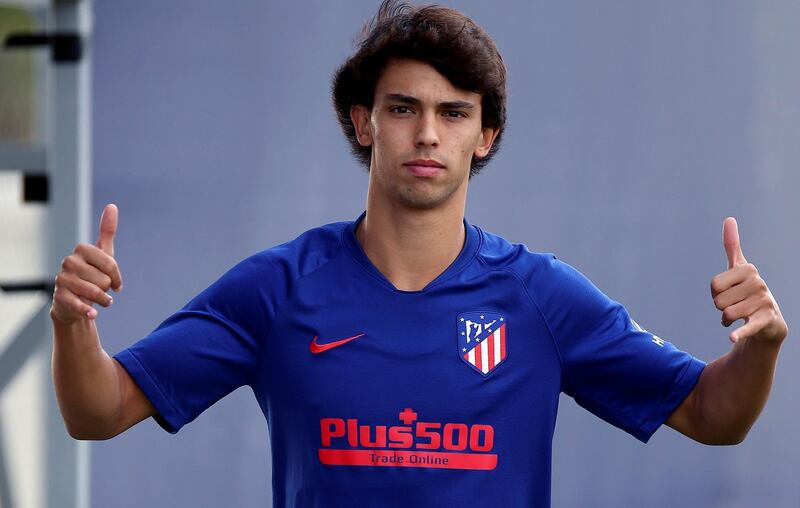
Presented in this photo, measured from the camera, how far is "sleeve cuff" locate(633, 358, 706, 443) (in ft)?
6.81

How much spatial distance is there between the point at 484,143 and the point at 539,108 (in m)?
1.43

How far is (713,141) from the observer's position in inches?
148

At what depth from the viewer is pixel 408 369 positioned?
2057mm

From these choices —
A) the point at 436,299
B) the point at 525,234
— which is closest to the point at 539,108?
the point at 525,234

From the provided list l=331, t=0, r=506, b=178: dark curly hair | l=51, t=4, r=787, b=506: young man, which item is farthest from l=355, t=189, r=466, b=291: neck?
l=331, t=0, r=506, b=178: dark curly hair

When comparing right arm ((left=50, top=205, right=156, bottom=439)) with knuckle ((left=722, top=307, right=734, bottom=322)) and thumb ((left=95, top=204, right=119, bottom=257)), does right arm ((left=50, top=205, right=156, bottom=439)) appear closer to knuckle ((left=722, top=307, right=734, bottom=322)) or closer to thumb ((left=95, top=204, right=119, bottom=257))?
thumb ((left=95, top=204, right=119, bottom=257))

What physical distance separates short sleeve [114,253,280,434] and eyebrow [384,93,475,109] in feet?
1.25

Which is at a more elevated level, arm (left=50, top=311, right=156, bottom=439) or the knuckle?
the knuckle

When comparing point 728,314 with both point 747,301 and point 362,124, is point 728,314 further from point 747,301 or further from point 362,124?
point 362,124

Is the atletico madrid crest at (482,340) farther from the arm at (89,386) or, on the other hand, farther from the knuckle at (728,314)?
the arm at (89,386)

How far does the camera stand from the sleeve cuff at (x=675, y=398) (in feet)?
6.81

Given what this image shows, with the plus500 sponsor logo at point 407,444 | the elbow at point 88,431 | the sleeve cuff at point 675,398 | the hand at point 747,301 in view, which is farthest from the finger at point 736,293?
the elbow at point 88,431

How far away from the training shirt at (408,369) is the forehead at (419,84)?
299mm

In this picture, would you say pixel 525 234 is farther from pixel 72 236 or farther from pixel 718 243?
pixel 72 236
